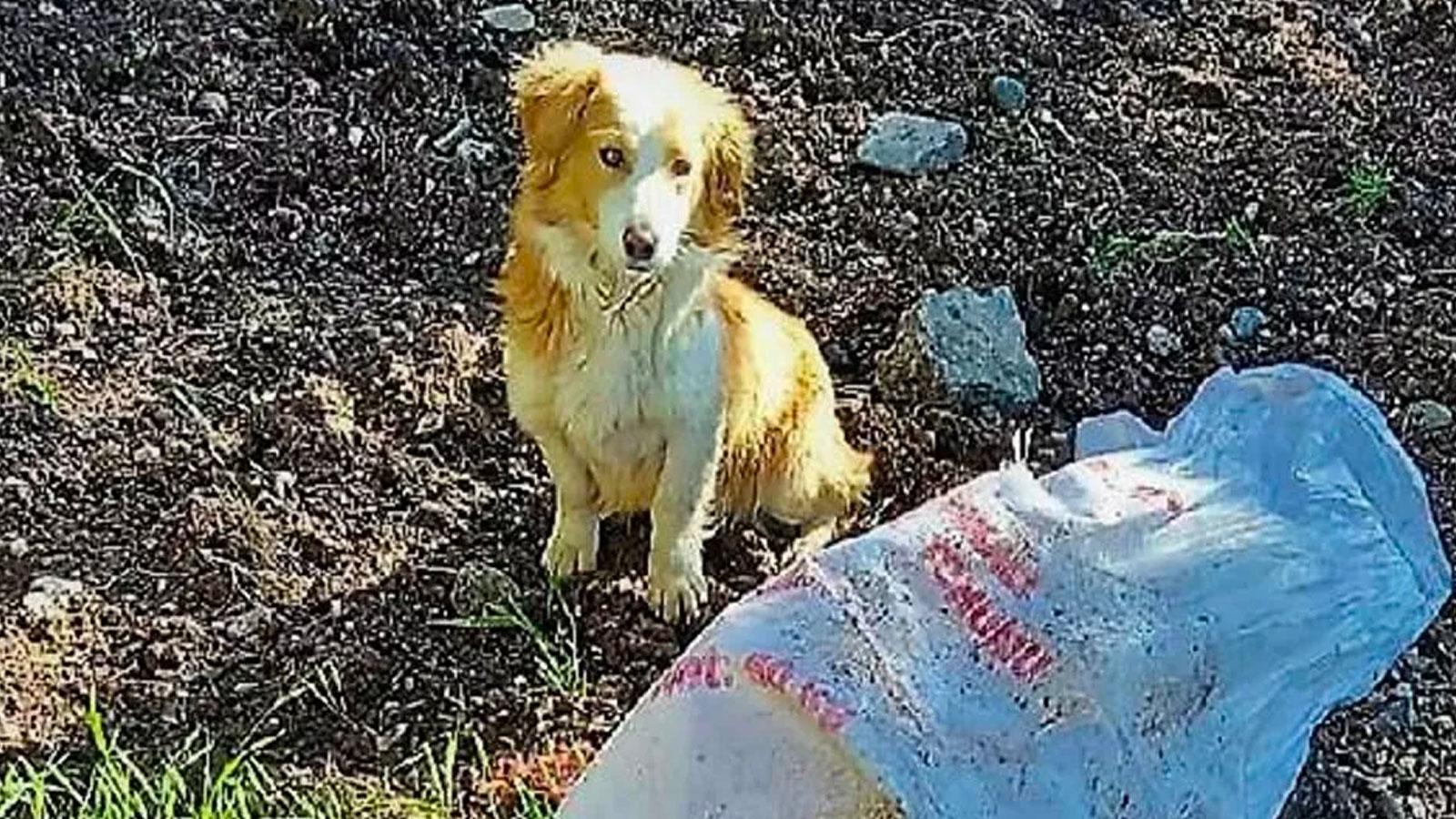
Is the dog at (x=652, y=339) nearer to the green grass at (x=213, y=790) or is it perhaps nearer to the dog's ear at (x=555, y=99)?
the dog's ear at (x=555, y=99)

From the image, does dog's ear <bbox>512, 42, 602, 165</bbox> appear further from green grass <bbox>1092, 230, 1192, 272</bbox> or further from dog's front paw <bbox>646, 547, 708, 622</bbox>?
green grass <bbox>1092, 230, 1192, 272</bbox>

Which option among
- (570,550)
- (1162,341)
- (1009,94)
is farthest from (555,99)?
(1009,94)

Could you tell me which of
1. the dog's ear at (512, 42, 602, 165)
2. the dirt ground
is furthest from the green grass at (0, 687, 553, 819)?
the dog's ear at (512, 42, 602, 165)

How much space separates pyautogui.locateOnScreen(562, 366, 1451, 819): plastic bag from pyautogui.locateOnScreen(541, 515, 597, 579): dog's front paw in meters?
0.78

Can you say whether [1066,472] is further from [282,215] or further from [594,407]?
[282,215]

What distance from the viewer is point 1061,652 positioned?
105 inches

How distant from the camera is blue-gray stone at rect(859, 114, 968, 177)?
4512mm

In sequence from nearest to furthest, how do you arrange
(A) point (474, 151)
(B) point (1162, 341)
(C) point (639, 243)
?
1. (C) point (639, 243)
2. (B) point (1162, 341)
3. (A) point (474, 151)

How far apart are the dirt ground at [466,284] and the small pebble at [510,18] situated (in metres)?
0.02

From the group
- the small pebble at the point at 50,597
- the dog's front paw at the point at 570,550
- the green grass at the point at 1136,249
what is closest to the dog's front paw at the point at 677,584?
the dog's front paw at the point at 570,550

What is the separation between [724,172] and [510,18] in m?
1.56

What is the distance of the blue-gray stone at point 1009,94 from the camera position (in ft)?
15.3

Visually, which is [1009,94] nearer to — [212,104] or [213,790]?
[212,104]

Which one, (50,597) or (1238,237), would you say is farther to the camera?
(1238,237)
